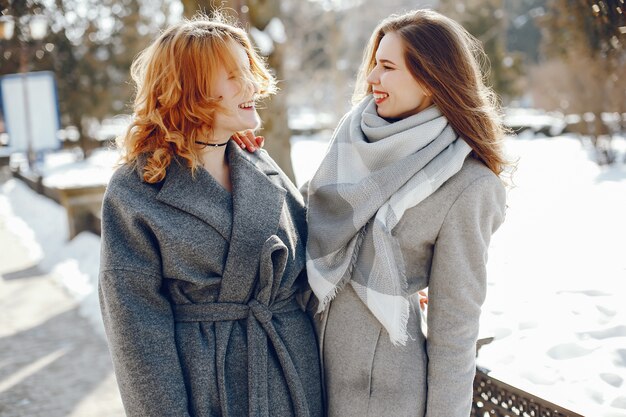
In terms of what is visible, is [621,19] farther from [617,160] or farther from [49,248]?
[617,160]

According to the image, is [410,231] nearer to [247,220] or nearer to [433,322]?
[433,322]

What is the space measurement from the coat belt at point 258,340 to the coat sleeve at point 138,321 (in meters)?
0.11

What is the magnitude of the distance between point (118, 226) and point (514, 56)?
916 inches

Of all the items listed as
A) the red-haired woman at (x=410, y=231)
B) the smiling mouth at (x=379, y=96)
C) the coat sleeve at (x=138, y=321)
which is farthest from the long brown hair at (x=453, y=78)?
the coat sleeve at (x=138, y=321)

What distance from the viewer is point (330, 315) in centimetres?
208

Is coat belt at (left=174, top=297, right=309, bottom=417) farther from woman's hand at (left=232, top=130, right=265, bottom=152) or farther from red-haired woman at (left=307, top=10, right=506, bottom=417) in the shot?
woman's hand at (left=232, top=130, right=265, bottom=152)

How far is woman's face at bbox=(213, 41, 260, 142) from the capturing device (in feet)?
6.60

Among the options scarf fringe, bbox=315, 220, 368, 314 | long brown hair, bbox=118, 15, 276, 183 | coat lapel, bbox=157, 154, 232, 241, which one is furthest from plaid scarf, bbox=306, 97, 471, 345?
long brown hair, bbox=118, 15, 276, 183

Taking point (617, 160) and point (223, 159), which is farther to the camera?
point (617, 160)

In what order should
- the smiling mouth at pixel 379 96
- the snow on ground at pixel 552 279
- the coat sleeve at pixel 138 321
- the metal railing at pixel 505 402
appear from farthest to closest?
the snow on ground at pixel 552 279
the metal railing at pixel 505 402
the smiling mouth at pixel 379 96
the coat sleeve at pixel 138 321

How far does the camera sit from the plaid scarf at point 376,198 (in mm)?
1901

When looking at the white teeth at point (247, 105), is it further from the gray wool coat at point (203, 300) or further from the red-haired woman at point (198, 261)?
the gray wool coat at point (203, 300)

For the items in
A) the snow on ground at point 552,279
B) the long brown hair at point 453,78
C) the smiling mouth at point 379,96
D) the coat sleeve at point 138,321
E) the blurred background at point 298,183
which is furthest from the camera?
the blurred background at point 298,183

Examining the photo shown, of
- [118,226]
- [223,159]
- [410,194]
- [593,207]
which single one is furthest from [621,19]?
[593,207]
